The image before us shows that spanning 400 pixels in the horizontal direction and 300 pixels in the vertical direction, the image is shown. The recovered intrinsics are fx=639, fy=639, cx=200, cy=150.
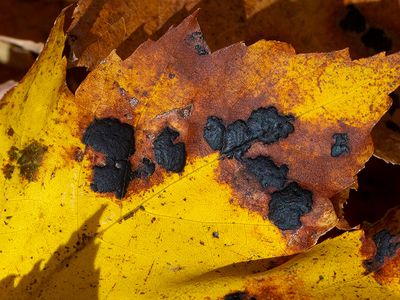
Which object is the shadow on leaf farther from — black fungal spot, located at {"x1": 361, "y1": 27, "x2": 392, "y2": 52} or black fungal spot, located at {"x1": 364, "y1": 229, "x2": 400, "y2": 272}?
black fungal spot, located at {"x1": 361, "y1": 27, "x2": 392, "y2": 52}

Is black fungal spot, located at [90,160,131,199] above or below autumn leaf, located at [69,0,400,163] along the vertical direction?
below

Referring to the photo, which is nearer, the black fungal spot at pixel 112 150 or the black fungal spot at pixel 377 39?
the black fungal spot at pixel 112 150

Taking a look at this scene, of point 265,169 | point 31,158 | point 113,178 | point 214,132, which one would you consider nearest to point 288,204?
point 265,169

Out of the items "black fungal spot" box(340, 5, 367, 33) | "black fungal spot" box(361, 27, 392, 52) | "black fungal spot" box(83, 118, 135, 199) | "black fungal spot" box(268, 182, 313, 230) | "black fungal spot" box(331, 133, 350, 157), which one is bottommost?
"black fungal spot" box(268, 182, 313, 230)

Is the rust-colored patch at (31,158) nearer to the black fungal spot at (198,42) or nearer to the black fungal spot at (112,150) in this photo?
the black fungal spot at (112,150)

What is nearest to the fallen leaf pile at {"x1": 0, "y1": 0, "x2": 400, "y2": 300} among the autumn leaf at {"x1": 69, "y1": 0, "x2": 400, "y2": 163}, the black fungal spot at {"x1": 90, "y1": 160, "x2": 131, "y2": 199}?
the black fungal spot at {"x1": 90, "y1": 160, "x2": 131, "y2": 199}

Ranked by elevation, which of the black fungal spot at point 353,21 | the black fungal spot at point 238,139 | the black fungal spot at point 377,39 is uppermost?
the black fungal spot at point 353,21

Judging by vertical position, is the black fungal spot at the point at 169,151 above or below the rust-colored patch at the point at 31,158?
below

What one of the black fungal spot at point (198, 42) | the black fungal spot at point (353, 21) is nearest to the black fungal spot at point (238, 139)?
the black fungal spot at point (198, 42)
